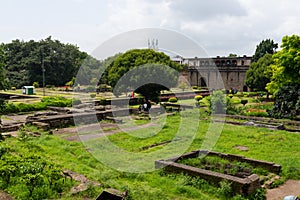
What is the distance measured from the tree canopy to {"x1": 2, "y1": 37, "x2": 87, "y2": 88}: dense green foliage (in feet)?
82.2

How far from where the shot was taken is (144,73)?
63.9ft

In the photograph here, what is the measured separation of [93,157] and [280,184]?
535cm

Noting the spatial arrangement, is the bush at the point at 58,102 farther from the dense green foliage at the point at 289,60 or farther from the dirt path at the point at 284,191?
the dirt path at the point at 284,191

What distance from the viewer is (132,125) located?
51.7ft

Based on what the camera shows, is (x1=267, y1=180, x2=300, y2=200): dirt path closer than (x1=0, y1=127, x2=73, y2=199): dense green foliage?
No

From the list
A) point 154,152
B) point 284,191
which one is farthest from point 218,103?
point 284,191

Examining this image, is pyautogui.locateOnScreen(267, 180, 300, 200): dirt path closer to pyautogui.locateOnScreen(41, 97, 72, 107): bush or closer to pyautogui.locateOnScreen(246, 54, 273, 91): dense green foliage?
pyautogui.locateOnScreen(41, 97, 72, 107): bush

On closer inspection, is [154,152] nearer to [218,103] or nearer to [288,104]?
[218,103]

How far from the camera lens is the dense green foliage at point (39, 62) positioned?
4431cm

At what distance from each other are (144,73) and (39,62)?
2930cm

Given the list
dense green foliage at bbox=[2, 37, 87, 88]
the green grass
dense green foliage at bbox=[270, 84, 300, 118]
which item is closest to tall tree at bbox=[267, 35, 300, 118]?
dense green foliage at bbox=[270, 84, 300, 118]

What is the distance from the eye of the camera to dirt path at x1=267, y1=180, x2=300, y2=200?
6.93 meters

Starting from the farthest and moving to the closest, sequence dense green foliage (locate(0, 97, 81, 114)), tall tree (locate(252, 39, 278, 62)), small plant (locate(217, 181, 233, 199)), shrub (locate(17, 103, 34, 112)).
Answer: tall tree (locate(252, 39, 278, 62)) → shrub (locate(17, 103, 34, 112)) → dense green foliage (locate(0, 97, 81, 114)) → small plant (locate(217, 181, 233, 199))

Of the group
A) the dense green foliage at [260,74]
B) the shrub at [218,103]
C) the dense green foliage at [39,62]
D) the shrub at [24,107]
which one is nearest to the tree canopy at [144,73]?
the shrub at [218,103]
